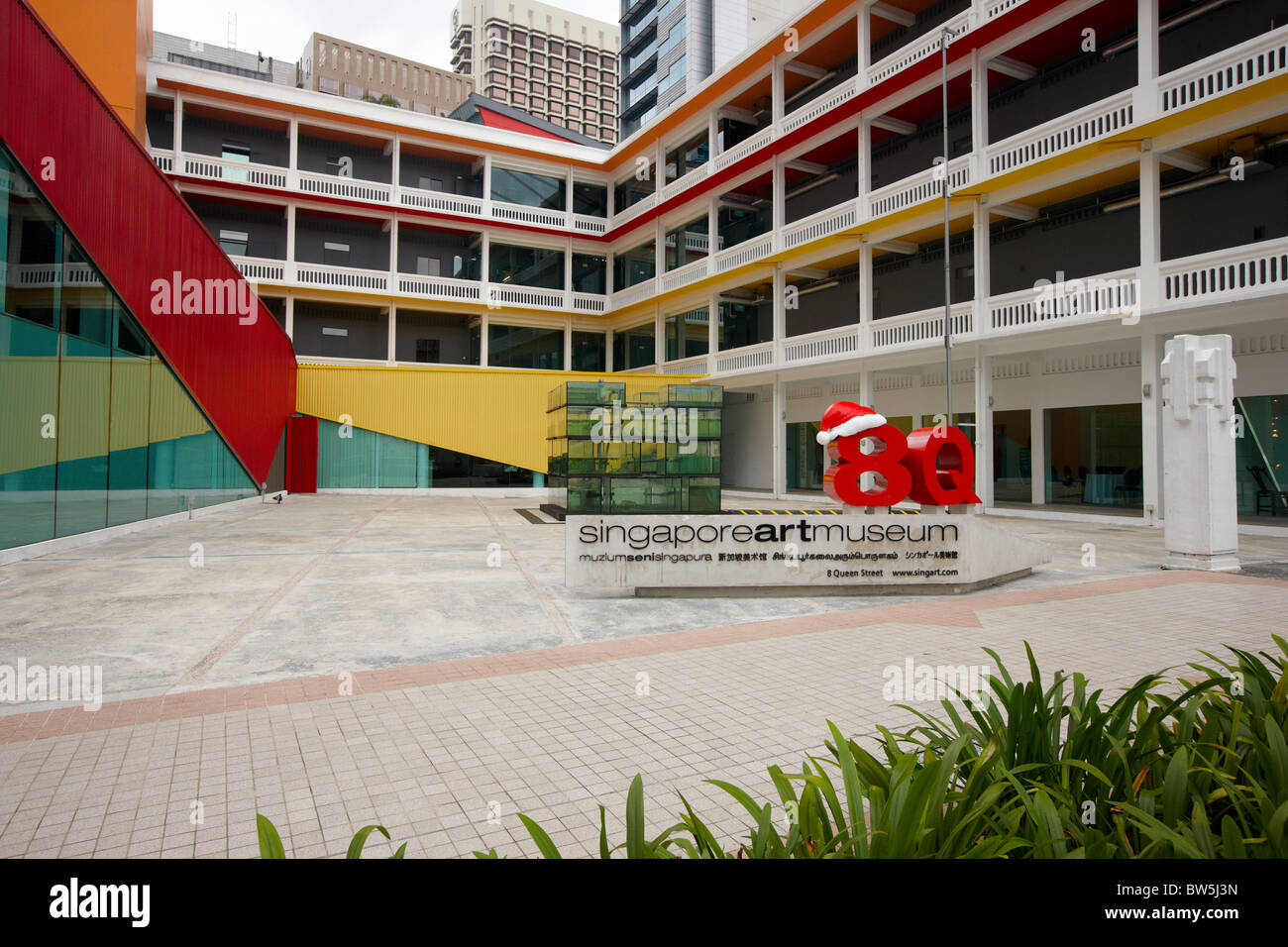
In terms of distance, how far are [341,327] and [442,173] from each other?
957 cm

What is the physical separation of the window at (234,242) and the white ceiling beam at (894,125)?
1110 inches

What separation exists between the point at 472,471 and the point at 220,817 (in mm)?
28376

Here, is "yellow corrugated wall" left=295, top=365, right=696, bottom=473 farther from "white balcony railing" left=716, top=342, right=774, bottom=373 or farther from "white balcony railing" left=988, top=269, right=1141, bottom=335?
"white balcony railing" left=988, top=269, right=1141, bottom=335

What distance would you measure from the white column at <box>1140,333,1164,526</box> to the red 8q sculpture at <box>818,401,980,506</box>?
9.81 meters

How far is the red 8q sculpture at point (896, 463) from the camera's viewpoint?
11.6 m

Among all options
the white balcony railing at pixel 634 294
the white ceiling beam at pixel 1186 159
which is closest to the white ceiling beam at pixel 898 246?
the white ceiling beam at pixel 1186 159

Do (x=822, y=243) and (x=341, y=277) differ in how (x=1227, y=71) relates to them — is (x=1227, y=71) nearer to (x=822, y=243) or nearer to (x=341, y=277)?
(x=822, y=243)

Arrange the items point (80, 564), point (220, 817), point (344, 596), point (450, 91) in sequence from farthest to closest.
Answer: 1. point (450, 91)
2. point (80, 564)
3. point (344, 596)
4. point (220, 817)

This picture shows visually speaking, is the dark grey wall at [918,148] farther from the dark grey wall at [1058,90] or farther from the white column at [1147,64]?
the white column at [1147,64]

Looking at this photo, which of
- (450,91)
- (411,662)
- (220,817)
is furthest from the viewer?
(450,91)

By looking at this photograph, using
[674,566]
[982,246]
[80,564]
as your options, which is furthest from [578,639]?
[982,246]

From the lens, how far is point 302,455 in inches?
1211

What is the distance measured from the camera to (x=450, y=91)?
109 metres
